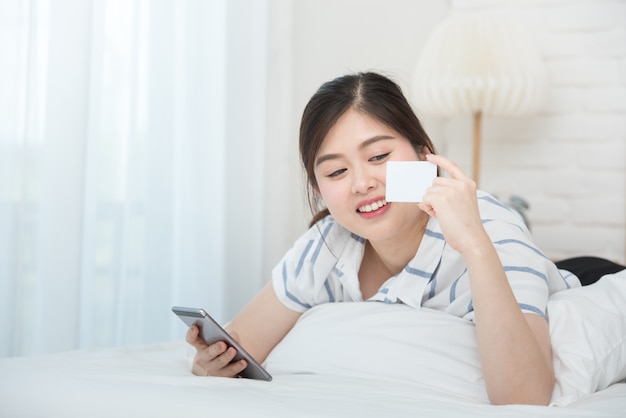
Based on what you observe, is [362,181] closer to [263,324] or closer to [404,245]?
[404,245]

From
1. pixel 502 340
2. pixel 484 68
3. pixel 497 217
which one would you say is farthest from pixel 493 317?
pixel 484 68

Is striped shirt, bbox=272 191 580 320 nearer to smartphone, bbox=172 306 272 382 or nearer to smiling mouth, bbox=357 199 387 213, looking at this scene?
smiling mouth, bbox=357 199 387 213

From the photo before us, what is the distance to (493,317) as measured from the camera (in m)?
1.09

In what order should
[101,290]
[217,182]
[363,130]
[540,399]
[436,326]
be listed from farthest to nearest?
[217,182] < [101,290] < [363,130] < [436,326] < [540,399]

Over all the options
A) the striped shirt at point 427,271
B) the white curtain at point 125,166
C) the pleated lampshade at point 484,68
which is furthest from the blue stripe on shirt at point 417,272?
the pleated lampshade at point 484,68

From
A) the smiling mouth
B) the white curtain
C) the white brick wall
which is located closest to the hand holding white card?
the smiling mouth

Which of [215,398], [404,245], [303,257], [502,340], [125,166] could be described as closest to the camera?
[215,398]

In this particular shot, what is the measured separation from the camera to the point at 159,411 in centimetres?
89

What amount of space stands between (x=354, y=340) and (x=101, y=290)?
93cm

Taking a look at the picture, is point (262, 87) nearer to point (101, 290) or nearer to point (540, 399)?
point (101, 290)

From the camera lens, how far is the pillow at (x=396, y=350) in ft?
3.82

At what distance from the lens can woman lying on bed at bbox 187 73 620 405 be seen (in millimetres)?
1099

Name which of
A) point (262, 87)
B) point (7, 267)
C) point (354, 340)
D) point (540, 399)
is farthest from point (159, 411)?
point (262, 87)

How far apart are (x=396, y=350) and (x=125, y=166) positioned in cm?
107
